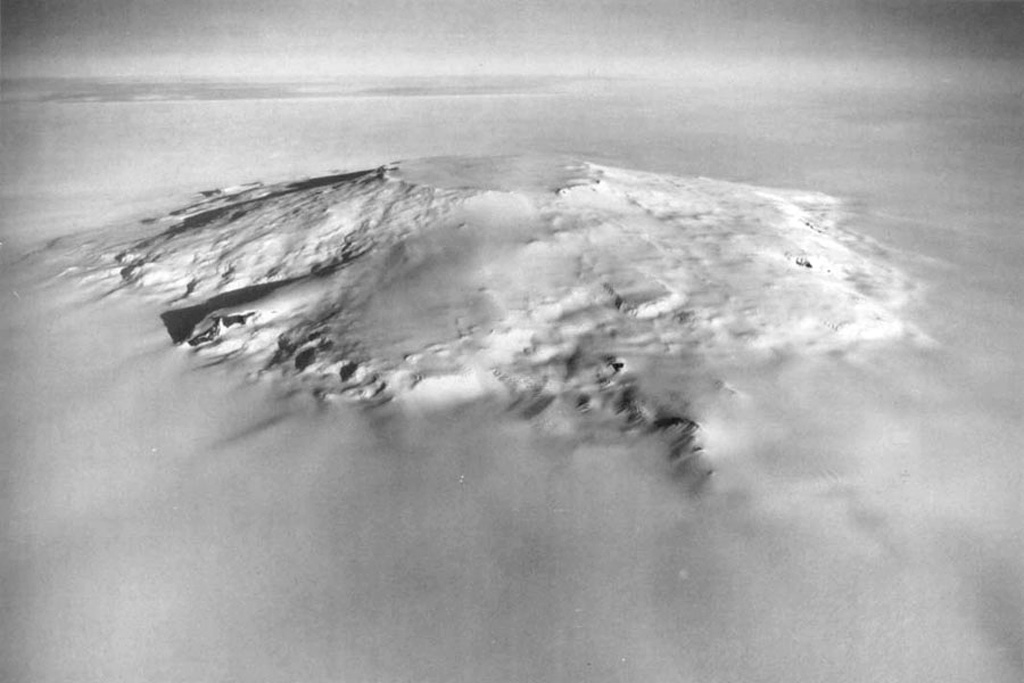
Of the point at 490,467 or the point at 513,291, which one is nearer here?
the point at 490,467

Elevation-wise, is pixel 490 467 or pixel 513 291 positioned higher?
pixel 513 291

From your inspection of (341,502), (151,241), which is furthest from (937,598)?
(151,241)

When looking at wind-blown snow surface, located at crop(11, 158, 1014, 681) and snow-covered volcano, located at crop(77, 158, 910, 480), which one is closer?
wind-blown snow surface, located at crop(11, 158, 1014, 681)

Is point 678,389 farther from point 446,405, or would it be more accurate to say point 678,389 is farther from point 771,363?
point 446,405

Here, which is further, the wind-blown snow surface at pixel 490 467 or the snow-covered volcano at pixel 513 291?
the snow-covered volcano at pixel 513 291
